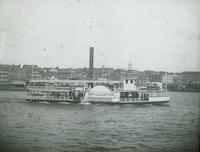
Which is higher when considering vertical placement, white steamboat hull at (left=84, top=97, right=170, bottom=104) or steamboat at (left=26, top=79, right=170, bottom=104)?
steamboat at (left=26, top=79, right=170, bottom=104)

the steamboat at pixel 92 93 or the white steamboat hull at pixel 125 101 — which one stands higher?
the steamboat at pixel 92 93

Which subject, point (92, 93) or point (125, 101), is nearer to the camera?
point (125, 101)

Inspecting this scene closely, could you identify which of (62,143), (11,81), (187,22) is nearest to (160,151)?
(62,143)

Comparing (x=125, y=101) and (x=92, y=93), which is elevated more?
(x=92, y=93)

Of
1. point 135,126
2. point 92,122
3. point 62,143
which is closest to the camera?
point 62,143

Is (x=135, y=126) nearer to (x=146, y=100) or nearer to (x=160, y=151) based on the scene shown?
(x=160, y=151)

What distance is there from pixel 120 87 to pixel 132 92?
48.6 inches

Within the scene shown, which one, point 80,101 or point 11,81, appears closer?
point 80,101

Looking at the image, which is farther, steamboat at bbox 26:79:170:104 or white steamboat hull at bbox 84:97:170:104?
steamboat at bbox 26:79:170:104

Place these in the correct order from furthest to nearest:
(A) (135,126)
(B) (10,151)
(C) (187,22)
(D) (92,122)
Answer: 1. (D) (92,122)
2. (A) (135,126)
3. (C) (187,22)
4. (B) (10,151)

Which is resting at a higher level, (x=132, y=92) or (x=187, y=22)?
(x=187, y=22)

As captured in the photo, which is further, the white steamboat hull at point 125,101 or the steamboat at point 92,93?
the steamboat at point 92,93

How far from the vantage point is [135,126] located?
1380 cm

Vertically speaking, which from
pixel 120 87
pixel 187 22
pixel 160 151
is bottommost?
pixel 160 151
